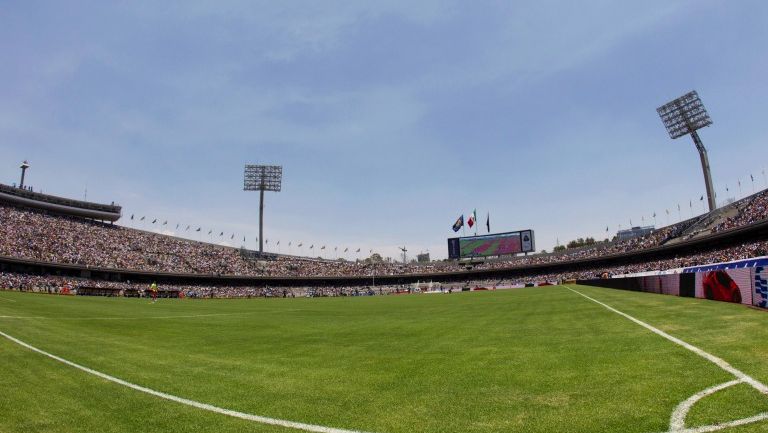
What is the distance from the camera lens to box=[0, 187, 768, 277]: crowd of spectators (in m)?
67.9

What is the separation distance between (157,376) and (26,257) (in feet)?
251

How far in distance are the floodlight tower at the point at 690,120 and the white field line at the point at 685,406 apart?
91.2m

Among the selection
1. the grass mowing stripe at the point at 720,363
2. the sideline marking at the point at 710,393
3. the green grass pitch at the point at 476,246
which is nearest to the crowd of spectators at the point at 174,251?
the green grass pitch at the point at 476,246

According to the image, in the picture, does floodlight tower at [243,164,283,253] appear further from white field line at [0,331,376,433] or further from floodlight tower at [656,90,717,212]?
white field line at [0,331,376,433]

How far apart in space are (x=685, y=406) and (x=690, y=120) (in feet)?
307

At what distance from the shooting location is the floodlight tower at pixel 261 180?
11425 cm

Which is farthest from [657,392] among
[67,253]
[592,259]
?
[592,259]

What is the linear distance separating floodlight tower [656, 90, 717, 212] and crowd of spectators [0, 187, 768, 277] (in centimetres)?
895

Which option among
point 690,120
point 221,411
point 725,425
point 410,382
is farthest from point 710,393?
point 690,120

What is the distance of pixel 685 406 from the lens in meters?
4.98

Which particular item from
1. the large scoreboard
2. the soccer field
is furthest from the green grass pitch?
the soccer field

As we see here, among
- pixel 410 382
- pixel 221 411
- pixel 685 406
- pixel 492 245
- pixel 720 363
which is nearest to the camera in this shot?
pixel 685 406

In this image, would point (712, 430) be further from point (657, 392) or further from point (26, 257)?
point (26, 257)

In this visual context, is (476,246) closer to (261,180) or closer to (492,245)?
(492,245)
